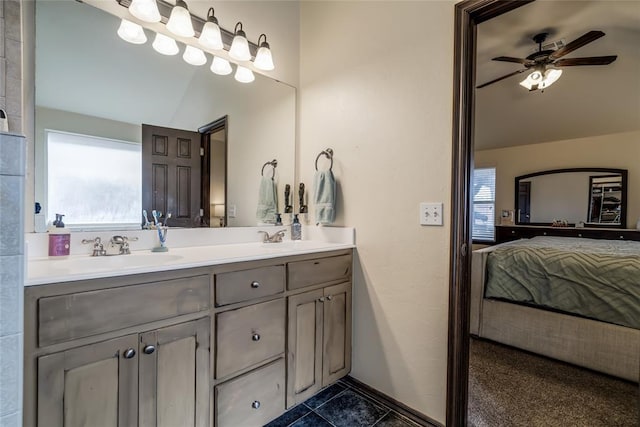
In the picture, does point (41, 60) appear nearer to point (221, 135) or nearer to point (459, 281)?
point (221, 135)

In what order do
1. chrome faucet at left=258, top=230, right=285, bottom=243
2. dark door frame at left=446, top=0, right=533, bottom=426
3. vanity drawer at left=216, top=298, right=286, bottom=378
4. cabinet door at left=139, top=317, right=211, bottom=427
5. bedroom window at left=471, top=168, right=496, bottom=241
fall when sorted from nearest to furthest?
cabinet door at left=139, top=317, right=211, bottom=427 < vanity drawer at left=216, top=298, right=286, bottom=378 < dark door frame at left=446, top=0, right=533, bottom=426 < chrome faucet at left=258, top=230, right=285, bottom=243 < bedroom window at left=471, top=168, right=496, bottom=241

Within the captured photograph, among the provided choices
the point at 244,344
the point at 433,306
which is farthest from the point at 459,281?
the point at 244,344

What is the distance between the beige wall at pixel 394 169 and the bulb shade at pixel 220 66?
0.64m

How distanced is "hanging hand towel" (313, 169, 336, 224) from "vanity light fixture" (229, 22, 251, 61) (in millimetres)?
867

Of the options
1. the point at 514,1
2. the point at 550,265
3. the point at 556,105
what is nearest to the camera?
the point at 514,1

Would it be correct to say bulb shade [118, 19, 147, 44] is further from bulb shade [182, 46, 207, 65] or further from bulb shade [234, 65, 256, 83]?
bulb shade [234, 65, 256, 83]

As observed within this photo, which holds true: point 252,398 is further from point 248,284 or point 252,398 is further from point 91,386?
point 91,386

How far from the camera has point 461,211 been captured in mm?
1400

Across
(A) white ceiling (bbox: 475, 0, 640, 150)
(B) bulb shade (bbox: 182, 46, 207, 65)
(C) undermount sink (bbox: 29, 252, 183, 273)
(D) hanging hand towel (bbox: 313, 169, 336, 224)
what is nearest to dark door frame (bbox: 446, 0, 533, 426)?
(D) hanging hand towel (bbox: 313, 169, 336, 224)

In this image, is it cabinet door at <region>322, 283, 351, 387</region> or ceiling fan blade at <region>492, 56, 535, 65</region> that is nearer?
cabinet door at <region>322, 283, 351, 387</region>

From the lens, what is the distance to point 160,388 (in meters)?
1.09

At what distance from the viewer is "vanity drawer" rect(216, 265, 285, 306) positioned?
4.13 ft

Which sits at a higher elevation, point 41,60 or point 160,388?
point 41,60

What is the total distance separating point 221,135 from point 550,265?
2.59 meters
